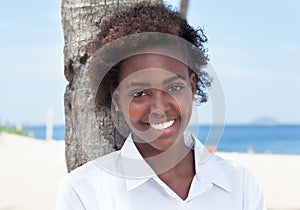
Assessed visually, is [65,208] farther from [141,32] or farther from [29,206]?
[29,206]

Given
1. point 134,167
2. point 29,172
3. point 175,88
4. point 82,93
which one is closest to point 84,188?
point 134,167

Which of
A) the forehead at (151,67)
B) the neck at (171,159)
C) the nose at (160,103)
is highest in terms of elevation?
the forehead at (151,67)

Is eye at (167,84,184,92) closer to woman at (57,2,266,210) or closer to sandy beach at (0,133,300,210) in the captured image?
woman at (57,2,266,210)

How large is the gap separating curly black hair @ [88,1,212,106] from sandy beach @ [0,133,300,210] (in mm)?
4438

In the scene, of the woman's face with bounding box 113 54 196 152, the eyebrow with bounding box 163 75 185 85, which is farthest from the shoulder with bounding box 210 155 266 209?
the eyebrow with bounding box 163 75 185 85

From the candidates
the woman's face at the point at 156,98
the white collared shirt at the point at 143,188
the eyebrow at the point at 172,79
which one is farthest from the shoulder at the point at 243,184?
the eyebrow at the point at 172,79

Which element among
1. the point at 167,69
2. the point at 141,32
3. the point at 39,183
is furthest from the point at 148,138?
the point at 39,183

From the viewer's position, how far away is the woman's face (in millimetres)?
1990

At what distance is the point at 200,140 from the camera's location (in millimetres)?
2258

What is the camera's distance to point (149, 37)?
6.84ft

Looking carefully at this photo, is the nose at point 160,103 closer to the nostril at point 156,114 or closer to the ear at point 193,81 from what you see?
the nostril at point 156,114

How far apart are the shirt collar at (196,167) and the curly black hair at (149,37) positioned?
0.66ft

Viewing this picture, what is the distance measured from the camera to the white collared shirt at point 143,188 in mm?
2031

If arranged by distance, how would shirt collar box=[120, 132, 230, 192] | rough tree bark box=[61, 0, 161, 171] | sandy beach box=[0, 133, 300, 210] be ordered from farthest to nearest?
sandy beach box=[0, 133, 300, 210]
rough tree bark box=[61, 0, 161, 171]
shirt collar box=[120, 132, 230, 192]
